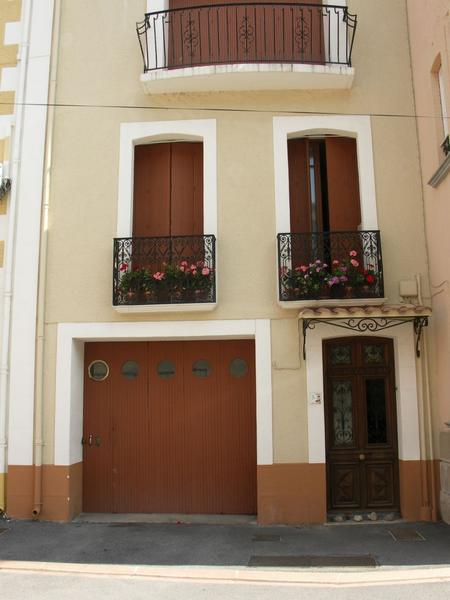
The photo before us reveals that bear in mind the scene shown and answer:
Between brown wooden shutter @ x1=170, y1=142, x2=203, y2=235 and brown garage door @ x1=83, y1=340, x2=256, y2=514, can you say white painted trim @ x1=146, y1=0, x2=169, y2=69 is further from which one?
brown garage door @ x1=83, y1=340, x2=256, y2=514

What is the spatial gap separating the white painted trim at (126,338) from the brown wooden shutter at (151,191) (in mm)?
1560

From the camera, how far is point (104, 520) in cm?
856

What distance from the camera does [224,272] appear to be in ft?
28.4

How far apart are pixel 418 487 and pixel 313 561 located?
231 cm

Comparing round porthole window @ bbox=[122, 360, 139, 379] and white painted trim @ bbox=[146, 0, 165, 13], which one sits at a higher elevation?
white painted trim @ bbox=[146, 0, 165, 13]

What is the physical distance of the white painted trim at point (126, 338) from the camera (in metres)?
8.40

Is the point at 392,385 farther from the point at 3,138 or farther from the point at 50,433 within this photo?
the point at 3,138

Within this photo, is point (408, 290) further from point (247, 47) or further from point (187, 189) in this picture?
point (247, 47)

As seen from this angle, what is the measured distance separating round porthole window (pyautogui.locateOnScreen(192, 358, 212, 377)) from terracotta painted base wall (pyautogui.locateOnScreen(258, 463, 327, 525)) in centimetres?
168

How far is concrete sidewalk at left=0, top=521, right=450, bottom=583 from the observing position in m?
6.30

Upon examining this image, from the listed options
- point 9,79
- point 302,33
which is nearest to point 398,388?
point 302,33

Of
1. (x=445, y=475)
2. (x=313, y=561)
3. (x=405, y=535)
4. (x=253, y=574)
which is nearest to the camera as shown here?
(x=253, y=574)

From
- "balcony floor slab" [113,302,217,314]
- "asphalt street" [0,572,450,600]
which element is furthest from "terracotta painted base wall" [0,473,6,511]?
"balcony floor slab" [113,302,217,314]

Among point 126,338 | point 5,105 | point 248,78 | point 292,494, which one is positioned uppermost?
point 248,78
